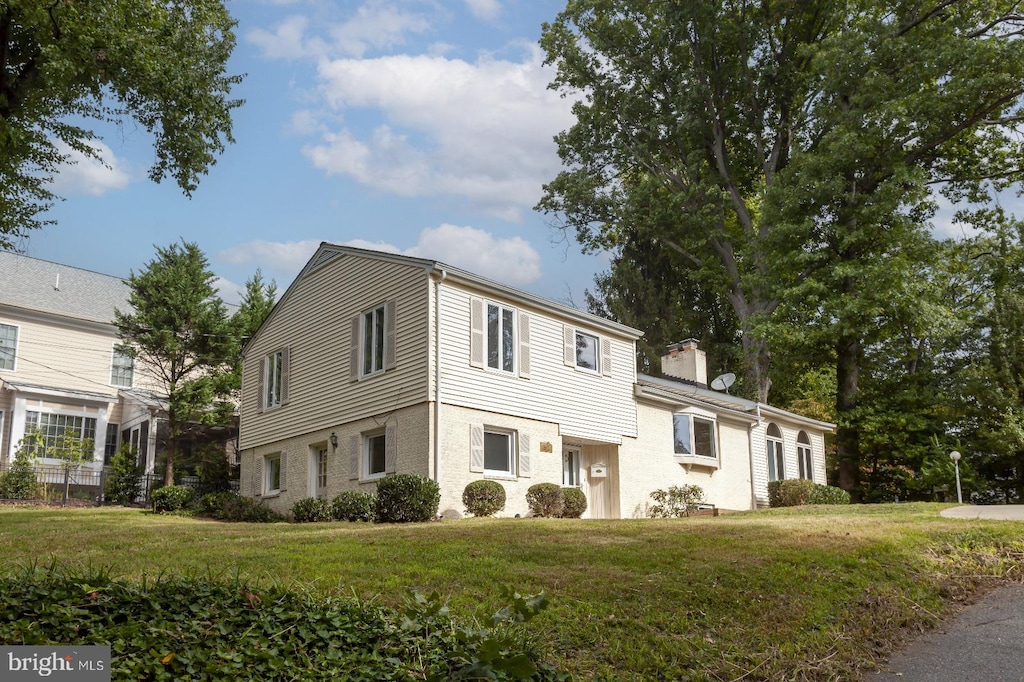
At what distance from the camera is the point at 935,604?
8.05 m

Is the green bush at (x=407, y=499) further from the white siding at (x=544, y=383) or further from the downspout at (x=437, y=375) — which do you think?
the white siding at (x=544, y=383)

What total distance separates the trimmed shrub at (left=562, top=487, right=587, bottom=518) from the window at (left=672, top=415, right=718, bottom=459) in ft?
17.3

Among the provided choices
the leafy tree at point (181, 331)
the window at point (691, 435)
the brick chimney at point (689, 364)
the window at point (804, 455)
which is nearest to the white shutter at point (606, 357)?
the window at point (691, 435)

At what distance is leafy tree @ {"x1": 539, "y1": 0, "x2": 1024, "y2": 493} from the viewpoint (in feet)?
85.0

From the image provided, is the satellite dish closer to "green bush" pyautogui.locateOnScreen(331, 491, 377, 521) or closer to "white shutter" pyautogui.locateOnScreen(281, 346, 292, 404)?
"white shutter" pyautogui.locateOnScreen(281, 346, 292, 404)

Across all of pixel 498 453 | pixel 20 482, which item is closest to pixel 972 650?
pixel 498 453

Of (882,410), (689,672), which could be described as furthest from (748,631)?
(882,410)

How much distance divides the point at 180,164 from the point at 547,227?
19607 mm

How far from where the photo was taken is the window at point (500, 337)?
60.0ft

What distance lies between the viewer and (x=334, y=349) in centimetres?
2012

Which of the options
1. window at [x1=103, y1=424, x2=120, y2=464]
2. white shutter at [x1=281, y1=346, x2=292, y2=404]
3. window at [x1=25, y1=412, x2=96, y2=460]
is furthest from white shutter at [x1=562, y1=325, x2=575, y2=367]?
window at [x1=103, y1=424, x2=120, y2=464]

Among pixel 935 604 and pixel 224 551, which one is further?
pixel 224 551

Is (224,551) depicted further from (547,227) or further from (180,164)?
(547,227)

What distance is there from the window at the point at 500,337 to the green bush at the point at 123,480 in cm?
1285
